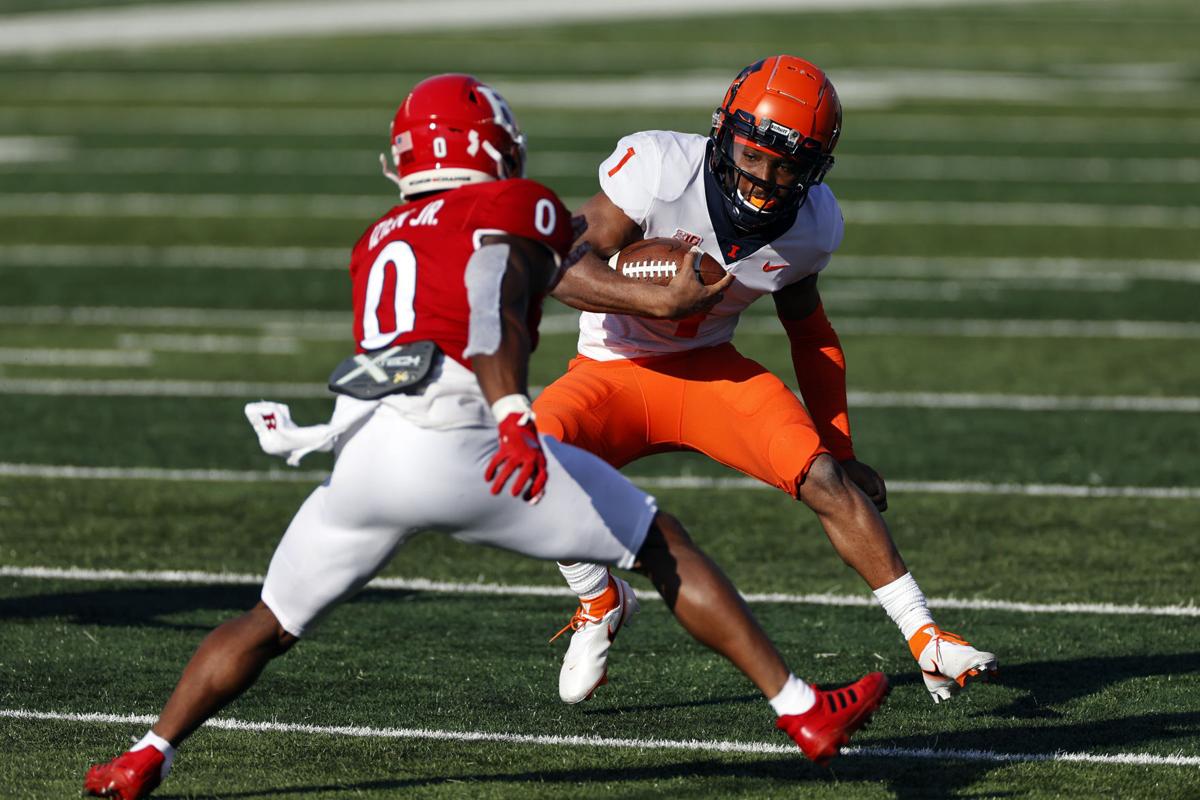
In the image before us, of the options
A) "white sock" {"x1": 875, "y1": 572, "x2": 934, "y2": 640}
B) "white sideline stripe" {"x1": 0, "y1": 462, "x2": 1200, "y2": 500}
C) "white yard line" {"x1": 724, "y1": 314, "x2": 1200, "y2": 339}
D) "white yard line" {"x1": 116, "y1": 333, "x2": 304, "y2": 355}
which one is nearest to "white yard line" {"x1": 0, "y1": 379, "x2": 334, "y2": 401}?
"white yard line" {"x1": 116, "y1": 333, "x2": 304, "y2": 355}

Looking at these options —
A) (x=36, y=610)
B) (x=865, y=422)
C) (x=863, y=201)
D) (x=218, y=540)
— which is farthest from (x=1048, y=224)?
(x=36, y=610)

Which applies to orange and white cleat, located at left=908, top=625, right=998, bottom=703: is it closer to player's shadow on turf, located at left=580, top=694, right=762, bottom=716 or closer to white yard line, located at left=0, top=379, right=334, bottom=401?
player's shadow on turf, located at left=580, top=694, right=762, bottom=716

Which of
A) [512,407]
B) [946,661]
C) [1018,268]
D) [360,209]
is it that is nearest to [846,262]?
[1018,268]

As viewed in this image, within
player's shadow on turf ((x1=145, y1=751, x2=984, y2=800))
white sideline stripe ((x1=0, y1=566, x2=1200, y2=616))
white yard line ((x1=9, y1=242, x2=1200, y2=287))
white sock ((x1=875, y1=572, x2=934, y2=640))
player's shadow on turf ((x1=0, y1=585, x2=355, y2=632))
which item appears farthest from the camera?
white yard line ((x1=9, y1=242, x2=1200, y2=287))

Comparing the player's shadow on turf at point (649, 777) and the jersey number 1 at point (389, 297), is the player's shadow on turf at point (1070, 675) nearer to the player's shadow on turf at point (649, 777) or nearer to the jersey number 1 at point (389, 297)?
the player's shadow on turf at point (649, 777)

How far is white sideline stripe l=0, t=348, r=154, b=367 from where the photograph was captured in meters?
11.4

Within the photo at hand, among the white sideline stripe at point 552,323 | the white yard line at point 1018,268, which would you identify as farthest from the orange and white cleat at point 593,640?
the white yard line at point 1018,268

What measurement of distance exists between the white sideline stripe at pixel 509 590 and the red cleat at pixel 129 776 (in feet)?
8.44

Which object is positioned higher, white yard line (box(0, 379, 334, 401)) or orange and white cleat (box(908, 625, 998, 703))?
orange and white cleat (box(908, 625, 998, 703))

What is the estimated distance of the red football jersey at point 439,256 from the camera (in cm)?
420

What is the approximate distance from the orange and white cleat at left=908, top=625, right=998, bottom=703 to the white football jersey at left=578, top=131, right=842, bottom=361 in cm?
113

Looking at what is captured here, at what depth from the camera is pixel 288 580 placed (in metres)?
4.28

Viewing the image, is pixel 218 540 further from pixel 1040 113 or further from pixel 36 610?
pixel 1040 113

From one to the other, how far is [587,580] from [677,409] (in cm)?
55
